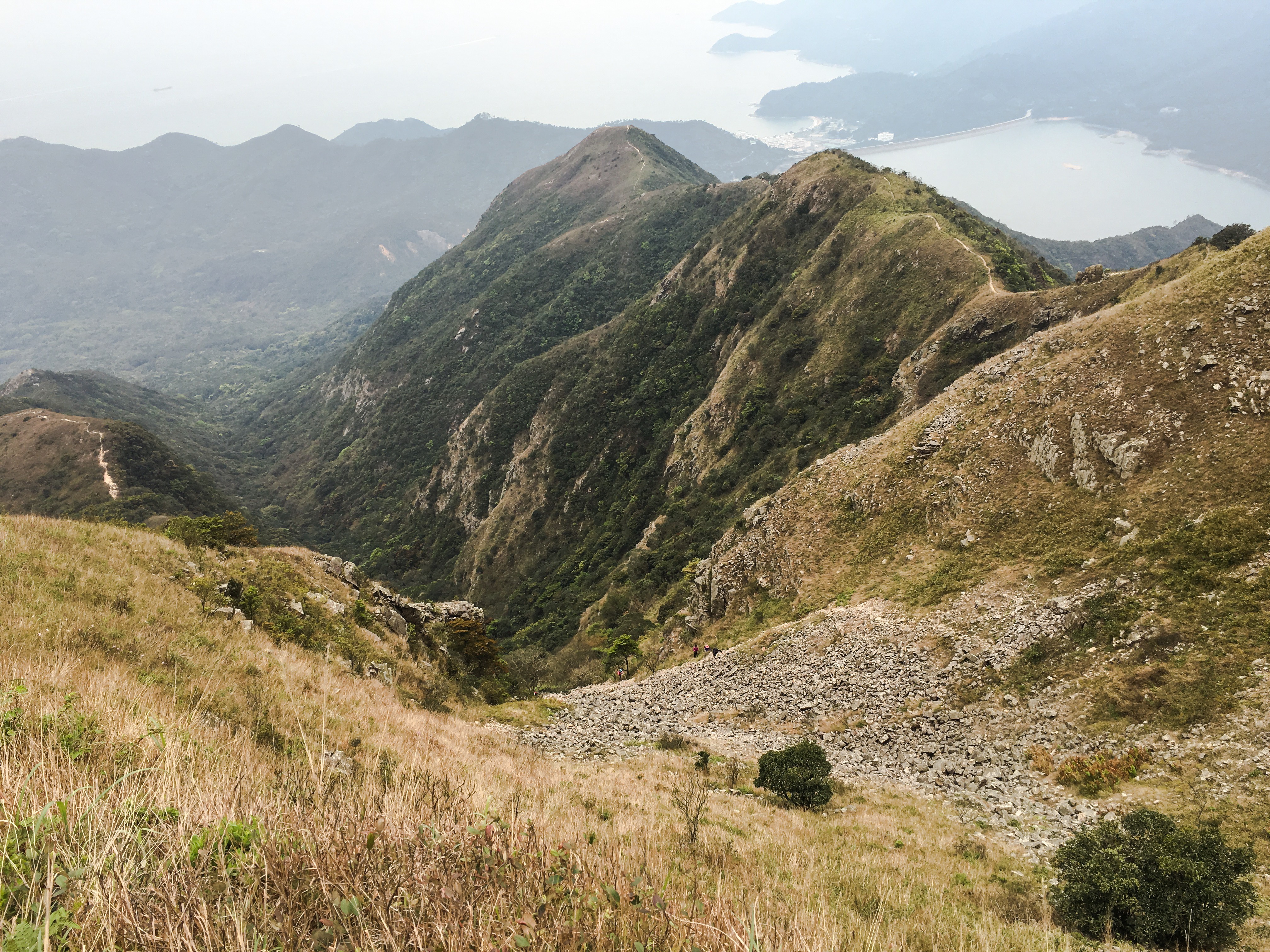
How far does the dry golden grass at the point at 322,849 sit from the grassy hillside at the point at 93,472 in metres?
69.7

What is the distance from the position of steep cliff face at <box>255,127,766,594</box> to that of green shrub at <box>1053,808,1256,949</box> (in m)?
73.9

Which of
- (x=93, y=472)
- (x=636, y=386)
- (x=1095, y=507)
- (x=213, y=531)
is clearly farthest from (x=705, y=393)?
(x=93, y=472)

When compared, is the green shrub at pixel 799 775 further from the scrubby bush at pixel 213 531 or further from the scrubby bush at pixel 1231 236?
the scrubby bush at pixel 1231 236

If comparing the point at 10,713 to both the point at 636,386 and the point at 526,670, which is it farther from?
the point at 636,386

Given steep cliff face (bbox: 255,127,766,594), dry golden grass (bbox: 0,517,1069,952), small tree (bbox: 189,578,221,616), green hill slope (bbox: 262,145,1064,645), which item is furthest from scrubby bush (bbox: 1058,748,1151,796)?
steep cliff face (bbox: 255,127,766,594)

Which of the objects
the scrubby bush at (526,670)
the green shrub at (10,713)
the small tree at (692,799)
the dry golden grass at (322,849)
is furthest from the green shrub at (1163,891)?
the scrubby bush at (526,670)

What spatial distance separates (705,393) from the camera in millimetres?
57562

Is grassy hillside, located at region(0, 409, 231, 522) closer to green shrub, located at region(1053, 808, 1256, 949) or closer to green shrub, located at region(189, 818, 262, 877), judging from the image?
green shrub, located at region(189, 818, 262, 877)

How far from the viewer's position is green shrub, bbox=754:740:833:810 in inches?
450

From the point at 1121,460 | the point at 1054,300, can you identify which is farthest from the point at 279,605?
the point at 1054,300

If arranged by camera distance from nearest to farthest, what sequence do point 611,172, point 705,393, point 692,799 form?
1. point 692,799
2. point 705,393
3. point 611,172

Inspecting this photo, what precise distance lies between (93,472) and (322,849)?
94.3 m

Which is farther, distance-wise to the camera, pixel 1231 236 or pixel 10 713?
pixel 1231 236

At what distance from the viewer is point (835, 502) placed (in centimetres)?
2441
